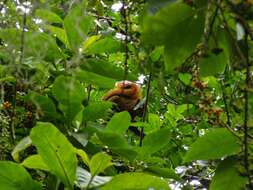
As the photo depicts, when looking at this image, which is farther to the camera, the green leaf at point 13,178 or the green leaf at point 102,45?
the green leaf at point 102,45

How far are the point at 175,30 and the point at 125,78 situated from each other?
20 centimetres

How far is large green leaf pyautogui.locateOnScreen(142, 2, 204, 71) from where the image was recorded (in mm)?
992

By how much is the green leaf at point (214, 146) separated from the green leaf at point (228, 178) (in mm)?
32

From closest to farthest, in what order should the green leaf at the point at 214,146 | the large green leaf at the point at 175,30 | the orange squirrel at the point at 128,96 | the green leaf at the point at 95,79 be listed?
the large green leaf at the point at 175,30
the green leaf at the point at 214,146
the green leaf at the point at 95,79
the orange squirrel at the point at 128,96

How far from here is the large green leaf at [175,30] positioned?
99cm

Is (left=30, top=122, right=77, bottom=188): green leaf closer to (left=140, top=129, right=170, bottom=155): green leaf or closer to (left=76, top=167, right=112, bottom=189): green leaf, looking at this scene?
(left=76, top=167, right=112, bottom=189): green leaf

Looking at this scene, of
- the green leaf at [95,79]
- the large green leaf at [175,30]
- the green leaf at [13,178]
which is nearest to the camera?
the large green leaf at [175,30]

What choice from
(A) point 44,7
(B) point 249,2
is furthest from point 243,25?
(A) point 44,7

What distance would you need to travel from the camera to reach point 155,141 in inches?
60.1

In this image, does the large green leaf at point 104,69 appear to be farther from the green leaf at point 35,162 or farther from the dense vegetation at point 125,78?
the green leaf at point 35,162

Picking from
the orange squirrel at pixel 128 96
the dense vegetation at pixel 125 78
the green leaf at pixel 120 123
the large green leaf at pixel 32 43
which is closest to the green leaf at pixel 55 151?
the dense vegetation at pixel 125 78

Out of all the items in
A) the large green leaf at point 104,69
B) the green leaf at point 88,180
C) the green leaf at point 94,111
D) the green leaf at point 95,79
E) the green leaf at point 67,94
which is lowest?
the green leaf at point 88,180

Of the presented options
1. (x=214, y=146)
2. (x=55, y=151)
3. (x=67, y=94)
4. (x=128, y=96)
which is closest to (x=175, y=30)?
(x=214, y=146)

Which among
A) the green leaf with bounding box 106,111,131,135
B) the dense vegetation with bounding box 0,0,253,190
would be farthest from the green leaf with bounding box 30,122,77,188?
the green leaf with bounding box 106,111,131,135
